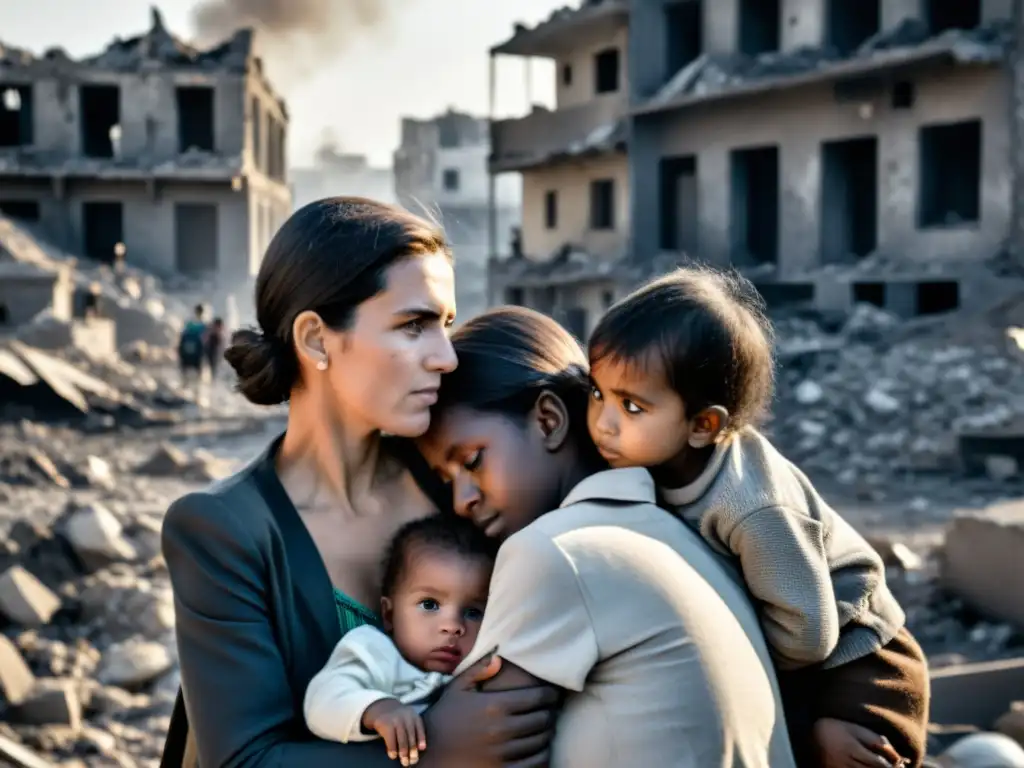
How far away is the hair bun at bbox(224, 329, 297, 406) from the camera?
2643 mm

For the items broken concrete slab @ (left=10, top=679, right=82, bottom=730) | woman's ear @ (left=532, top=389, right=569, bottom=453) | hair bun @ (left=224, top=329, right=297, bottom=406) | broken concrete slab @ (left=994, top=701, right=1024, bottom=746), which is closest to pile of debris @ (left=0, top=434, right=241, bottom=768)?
broken concrete slab @ (left=10, top=679, right=82, bottom=730)

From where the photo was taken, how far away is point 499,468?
2.55 m

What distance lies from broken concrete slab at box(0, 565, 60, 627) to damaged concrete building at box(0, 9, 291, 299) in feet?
90.7

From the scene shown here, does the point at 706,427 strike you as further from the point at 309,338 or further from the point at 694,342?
the point at 309,338

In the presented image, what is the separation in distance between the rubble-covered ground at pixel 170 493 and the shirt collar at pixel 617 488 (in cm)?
464

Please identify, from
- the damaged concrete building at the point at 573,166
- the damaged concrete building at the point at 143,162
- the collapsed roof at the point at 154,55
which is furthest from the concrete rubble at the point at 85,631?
the collapsed roof at the point at 154,55

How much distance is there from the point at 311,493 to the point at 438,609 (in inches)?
14.1

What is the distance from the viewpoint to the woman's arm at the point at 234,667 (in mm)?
2166

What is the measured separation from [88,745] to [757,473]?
5029mm

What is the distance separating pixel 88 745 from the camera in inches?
255

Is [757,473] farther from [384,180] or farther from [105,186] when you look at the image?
[384,180]

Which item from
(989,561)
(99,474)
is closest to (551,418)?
(989,561)

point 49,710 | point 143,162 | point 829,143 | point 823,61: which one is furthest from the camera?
point 143,162

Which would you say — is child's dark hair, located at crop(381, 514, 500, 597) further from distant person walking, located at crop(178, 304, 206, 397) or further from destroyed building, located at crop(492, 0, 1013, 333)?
distant person walking, located at crop(178, 304, 206, 397)
